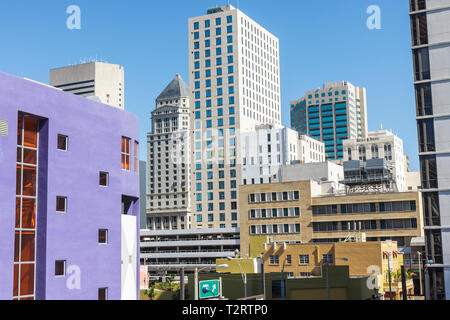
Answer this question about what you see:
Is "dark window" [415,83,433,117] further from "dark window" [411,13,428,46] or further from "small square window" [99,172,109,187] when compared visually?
"small square window" [99,172,109,187]

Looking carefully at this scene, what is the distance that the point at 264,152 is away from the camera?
18538 cm

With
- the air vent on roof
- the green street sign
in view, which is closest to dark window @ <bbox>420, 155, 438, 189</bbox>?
the green street sign

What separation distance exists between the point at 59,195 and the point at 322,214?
3893 inches

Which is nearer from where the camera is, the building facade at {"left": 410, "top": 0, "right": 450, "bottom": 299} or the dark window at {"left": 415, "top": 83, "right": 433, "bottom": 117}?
the building facade at {"left": 410, "top": 0, "right": 450, "bottom": 299}

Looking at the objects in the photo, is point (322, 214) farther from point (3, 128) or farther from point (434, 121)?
point (3, 128)

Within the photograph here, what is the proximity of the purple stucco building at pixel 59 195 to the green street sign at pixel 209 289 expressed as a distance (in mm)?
7422

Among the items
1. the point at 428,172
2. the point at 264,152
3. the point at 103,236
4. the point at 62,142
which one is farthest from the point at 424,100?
the point at 264,152

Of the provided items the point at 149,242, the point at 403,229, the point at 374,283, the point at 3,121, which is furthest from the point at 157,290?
the point at 149,242

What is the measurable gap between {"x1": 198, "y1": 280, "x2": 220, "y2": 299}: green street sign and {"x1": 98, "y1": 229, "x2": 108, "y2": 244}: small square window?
863cm

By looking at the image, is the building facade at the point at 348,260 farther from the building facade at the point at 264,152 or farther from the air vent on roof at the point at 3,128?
the building facade at the point at 264,152

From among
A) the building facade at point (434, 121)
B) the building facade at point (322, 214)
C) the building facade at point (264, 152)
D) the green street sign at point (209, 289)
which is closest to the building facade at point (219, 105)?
the building facade at point (264, 152)

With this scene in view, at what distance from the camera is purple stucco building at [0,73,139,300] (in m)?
37.2

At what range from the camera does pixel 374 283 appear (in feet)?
265

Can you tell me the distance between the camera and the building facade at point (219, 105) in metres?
186
